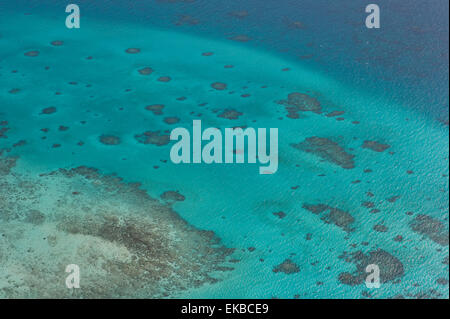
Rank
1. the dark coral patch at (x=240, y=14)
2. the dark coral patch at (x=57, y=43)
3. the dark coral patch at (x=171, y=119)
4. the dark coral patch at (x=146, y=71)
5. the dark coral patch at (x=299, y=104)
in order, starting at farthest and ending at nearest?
1. the dark coral patch at (x=240, y=14)
2. the dark coral patch at (x=57, y=43)
3. the dark coral patch at (x=146, y=71)
4. the dark coral patch at (x=299, y=104)
5. the dark coral patch at (x=171, y=119)

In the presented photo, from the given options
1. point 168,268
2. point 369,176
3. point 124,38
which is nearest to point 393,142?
point 369,176

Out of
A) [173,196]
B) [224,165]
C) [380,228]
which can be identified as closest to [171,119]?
[224,165]

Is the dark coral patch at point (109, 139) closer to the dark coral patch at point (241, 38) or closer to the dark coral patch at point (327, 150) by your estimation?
the dark coral patch at point (327, 150)

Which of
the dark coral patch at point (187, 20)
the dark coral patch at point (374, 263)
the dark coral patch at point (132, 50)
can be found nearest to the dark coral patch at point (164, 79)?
the dark coral patch at point (132, 50)

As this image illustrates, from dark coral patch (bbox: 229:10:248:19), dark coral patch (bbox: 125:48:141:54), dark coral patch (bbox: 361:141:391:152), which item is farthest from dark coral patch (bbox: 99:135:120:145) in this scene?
dark coral patch (bbox: 229:10:248:19)

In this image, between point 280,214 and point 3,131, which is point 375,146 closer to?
point 280,214
